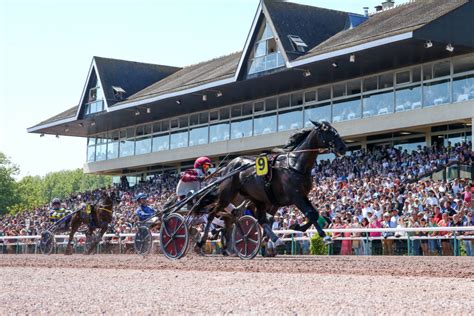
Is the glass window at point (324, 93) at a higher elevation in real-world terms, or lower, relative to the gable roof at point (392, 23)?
lower

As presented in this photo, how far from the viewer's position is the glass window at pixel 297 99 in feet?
129

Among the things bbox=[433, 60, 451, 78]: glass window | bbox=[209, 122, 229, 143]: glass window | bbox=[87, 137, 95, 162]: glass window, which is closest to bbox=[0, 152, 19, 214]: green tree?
bbox=[87, 137, 95, 162]: glass window

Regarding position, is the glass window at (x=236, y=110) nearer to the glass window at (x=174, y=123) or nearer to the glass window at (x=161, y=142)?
the glass window at (x=174, y=123)

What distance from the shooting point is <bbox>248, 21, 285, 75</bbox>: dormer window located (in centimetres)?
3738

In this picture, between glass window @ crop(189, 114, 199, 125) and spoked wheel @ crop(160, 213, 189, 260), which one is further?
glass window @ crop(189, 114, 199, 125)

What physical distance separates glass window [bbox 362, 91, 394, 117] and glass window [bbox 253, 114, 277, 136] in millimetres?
5678

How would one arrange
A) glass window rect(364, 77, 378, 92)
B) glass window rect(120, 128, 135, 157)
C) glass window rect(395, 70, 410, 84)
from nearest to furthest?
1. glass window rect(395, 70, 410, 84)
2. glass window rect(364, 77, 378, 92)
3. glass window rect(120, 128, 135, 157)

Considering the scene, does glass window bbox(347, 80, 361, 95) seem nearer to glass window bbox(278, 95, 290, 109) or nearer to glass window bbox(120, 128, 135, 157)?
glass window bbox(278, 95, 290, 109)

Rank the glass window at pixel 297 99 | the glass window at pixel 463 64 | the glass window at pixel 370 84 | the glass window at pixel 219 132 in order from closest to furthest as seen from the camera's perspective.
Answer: the glass window at pixel 463 64, the glass window at pixel 370 84, the glass window at pixel 297 99, the glass window at pixel 219 132

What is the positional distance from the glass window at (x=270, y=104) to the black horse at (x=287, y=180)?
23190 mm

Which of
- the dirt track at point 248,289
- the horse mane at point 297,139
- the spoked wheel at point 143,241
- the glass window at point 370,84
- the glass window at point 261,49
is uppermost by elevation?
the glass window at point 261,49

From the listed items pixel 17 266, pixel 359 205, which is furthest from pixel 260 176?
pixel 359 205

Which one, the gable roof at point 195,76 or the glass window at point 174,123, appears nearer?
the gable roof at point 195,76

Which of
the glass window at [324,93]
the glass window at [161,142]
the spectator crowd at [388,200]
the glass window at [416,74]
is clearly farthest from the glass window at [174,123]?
the glass window at [416,74]
